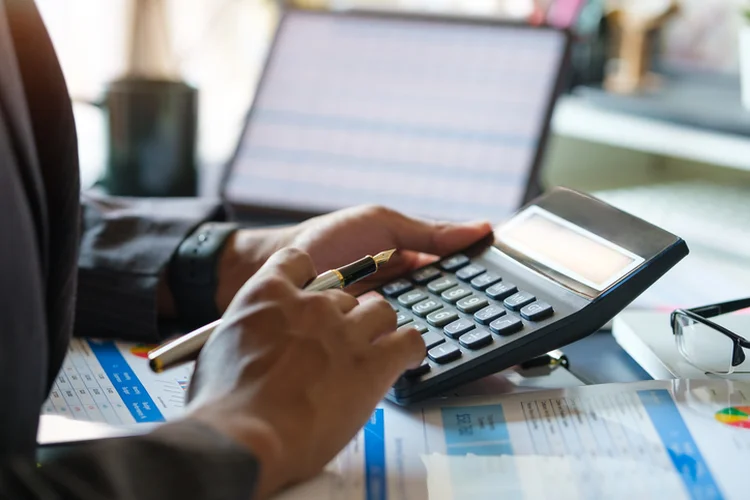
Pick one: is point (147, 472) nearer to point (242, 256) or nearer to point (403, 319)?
point (403, 319)

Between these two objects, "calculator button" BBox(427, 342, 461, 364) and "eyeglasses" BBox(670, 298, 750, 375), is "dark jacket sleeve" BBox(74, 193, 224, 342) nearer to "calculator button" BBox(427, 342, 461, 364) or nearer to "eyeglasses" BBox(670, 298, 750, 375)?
"calculator button" BBox(427, 342, 461, 364)

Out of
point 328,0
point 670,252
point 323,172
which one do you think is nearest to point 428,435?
point 670,252

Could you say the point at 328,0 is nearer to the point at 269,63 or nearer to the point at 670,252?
the point at 269,63

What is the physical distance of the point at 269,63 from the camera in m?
0.93

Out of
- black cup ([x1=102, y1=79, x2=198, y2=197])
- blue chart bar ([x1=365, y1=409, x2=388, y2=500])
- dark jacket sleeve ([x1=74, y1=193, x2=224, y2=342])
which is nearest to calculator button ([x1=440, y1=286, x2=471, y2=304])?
blue chart bar ([x1=365, y1=409, x2=388, y2=500])

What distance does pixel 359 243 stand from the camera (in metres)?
0.65

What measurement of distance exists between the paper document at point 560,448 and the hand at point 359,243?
0.18 metres

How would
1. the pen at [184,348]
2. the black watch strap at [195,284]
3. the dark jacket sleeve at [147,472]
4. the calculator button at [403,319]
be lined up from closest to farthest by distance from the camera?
the dark jacket sleeve at [147,472]
the pen at [184,348]
the calculator button at [403,319]
the black watch strap at [195,284]

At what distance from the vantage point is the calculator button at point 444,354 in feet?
1.59

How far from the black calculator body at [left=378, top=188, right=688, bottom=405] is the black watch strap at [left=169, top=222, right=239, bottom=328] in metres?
0.14

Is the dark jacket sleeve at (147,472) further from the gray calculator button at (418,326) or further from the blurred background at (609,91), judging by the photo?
the blurred background at (609,91)

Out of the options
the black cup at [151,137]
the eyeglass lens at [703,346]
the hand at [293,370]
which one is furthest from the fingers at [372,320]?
the black cup at [151,137]

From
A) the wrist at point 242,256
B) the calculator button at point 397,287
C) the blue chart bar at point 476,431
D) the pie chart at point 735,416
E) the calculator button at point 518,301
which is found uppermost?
the calculator button at point 518,301

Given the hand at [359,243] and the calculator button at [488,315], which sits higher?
the calculator button at [488,315]
